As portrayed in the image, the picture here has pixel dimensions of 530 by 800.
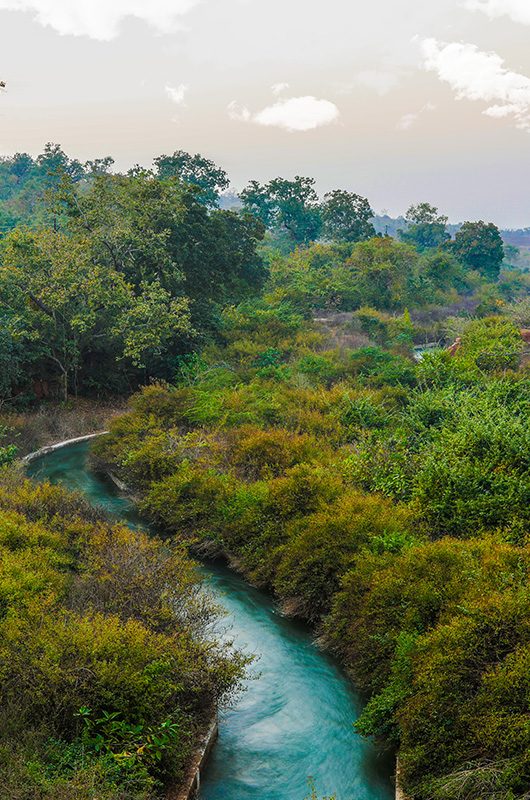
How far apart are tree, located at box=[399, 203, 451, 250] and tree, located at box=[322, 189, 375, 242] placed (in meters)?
14.7

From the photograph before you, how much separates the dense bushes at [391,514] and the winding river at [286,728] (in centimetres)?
43

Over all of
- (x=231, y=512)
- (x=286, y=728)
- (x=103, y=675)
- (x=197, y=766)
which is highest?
(x=103, y=675)

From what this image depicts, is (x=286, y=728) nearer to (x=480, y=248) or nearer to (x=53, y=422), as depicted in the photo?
(x=53, y=422)

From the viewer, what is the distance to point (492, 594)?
29.8 feet

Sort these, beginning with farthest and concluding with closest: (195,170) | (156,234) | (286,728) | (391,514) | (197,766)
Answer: (195,170)
(156,234)
(391,514)
(286,728)
(197,766)

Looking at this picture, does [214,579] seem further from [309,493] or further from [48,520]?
[48,520]

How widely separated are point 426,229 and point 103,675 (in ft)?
244

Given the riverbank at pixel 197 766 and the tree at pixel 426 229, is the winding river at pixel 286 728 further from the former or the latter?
the tree at pixel 426 229

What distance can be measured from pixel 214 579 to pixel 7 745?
7.49 meters

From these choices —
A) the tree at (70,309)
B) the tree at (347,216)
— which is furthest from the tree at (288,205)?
the tree at (70,309)

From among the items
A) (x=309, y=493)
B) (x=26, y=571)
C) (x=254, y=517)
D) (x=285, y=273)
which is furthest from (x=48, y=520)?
(x=285, y=273)

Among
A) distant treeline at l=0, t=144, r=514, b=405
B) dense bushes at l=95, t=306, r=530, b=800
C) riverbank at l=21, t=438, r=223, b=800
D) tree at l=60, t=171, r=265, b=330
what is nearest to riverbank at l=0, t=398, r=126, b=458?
distant treeline at l=0, t=144, r=514, b=405

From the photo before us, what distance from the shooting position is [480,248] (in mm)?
62156

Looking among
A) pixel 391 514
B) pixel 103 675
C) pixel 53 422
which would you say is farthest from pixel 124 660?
pixel 53 422
